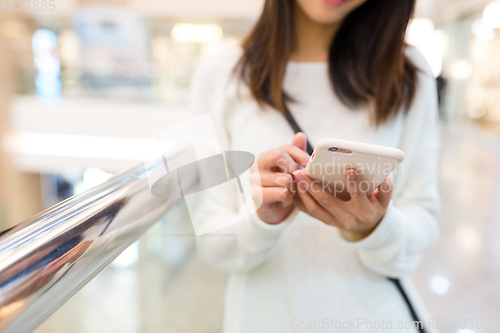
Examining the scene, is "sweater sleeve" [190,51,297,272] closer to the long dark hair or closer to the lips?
the long dark hair

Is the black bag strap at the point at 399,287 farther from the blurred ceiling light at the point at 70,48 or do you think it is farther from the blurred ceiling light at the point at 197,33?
the blurred ceiling light at the point at 70,48

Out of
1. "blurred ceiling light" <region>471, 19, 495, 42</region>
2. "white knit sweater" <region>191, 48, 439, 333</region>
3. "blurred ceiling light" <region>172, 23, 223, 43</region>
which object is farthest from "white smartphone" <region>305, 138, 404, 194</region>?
"blurred ceiling light" <region>471, 19, 495, 42</region>

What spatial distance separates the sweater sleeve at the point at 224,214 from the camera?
42 centimetres

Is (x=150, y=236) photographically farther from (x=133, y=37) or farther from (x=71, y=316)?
(x=133, y=37)

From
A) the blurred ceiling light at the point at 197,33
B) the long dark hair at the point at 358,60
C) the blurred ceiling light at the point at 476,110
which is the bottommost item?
the blurred ceiling light at the point at 476,110

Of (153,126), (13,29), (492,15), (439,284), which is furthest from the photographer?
(492,15)

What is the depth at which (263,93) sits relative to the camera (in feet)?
1.67

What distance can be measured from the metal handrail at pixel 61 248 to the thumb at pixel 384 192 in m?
0.23

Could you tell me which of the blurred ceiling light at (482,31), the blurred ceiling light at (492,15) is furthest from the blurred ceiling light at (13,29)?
the blurred ceiling light at (482,31)

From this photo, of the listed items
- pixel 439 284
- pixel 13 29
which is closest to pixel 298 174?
pixel 439 284

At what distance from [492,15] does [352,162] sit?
6336 mm

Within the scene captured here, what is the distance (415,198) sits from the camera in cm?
48

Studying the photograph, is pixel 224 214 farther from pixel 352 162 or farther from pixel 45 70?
pixel 45 70

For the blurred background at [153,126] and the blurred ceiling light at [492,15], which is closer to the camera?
the blurred background at [153,126]
